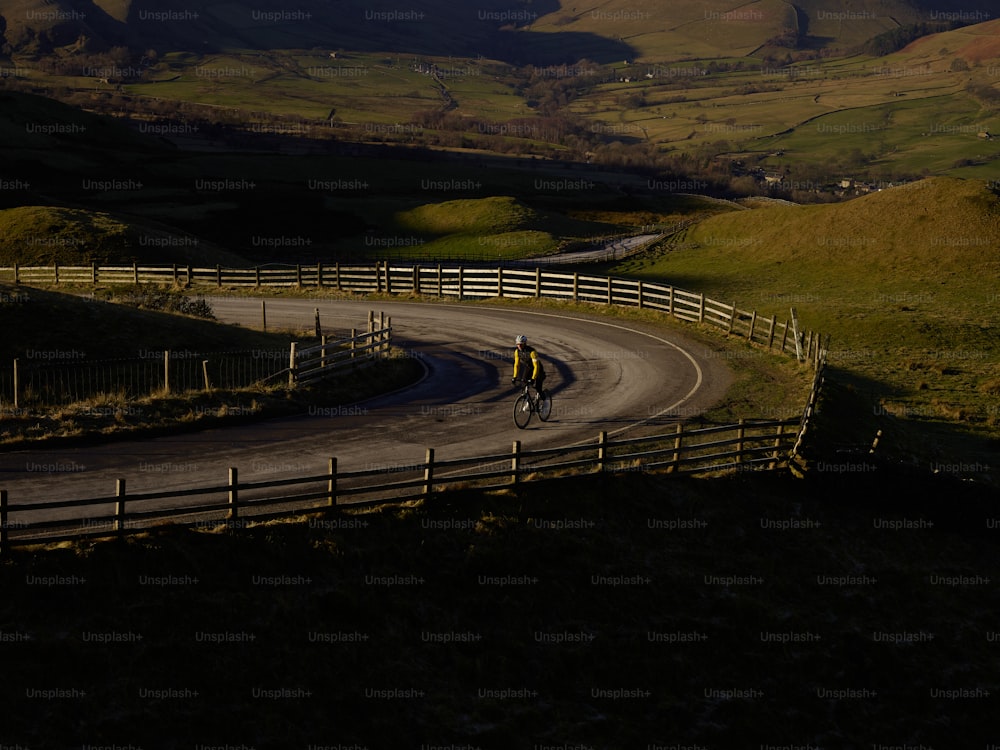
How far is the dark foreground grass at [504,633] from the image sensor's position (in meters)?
15.3

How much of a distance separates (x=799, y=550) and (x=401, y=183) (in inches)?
4392

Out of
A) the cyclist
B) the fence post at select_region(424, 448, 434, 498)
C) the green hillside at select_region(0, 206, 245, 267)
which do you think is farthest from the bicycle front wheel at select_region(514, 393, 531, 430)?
the green hillside at select_region(0, 206, 245, 267)

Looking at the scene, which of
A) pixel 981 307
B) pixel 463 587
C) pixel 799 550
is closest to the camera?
pixel 463 587

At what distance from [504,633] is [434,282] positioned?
130 ft

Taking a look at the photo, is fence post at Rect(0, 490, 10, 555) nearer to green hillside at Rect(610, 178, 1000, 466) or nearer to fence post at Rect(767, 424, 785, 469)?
fence post at Rect(767, 424, 785, 469)

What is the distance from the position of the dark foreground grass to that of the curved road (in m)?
3.12

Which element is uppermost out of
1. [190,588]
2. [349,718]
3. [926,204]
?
[926,204]

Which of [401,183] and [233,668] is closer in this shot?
[233,668]

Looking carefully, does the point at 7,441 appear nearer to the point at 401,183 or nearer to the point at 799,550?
the point at 799,550

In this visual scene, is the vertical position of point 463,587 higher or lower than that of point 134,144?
lower

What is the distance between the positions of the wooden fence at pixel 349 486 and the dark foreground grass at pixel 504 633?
0.37m

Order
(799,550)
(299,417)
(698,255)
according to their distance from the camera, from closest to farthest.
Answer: (799,550) < (299,417) < (698,255)

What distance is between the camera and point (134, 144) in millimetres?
140500

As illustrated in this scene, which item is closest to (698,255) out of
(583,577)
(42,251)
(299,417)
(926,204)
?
(926,204)
